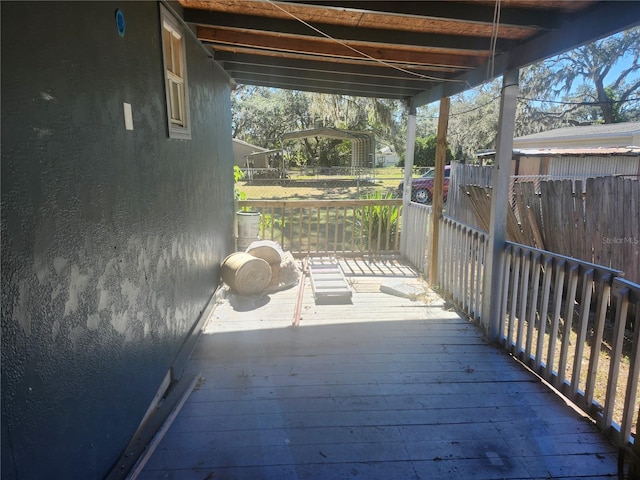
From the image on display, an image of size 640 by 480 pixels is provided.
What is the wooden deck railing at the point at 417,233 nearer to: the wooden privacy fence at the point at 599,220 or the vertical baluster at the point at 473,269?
the vertical baluster at the point at 473,269

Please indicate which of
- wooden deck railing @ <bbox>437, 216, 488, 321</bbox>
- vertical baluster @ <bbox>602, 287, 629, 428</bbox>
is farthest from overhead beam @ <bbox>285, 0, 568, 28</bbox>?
vertical baluster @ <bbox>602, 287, 629, 428</bbox>

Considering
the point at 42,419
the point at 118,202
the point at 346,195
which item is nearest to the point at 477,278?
the point at 118,202

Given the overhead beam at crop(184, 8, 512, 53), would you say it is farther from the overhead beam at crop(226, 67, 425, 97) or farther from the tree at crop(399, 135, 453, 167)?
the tree at crop(399, 135, 453, 167)

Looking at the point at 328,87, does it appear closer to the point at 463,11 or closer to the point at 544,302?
the point at 463,11

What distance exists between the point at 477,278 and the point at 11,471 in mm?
3515

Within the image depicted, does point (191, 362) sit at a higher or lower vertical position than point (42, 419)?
lower

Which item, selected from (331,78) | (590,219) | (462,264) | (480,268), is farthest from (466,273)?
(331,78)

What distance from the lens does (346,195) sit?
1470 centimetres

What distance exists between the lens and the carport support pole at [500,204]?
329 cm

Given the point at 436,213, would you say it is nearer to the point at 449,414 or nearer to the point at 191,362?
the point at 449,414

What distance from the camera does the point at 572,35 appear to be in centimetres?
268

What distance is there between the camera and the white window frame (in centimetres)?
281

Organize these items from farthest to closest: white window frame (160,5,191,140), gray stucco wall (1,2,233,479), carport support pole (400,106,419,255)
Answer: carport support pole (400,106,419,255), white window frame (160,5,191,140), gray stucco wall (1,2,233,479)

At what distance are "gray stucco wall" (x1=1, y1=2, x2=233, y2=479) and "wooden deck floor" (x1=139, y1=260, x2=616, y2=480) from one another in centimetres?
43
